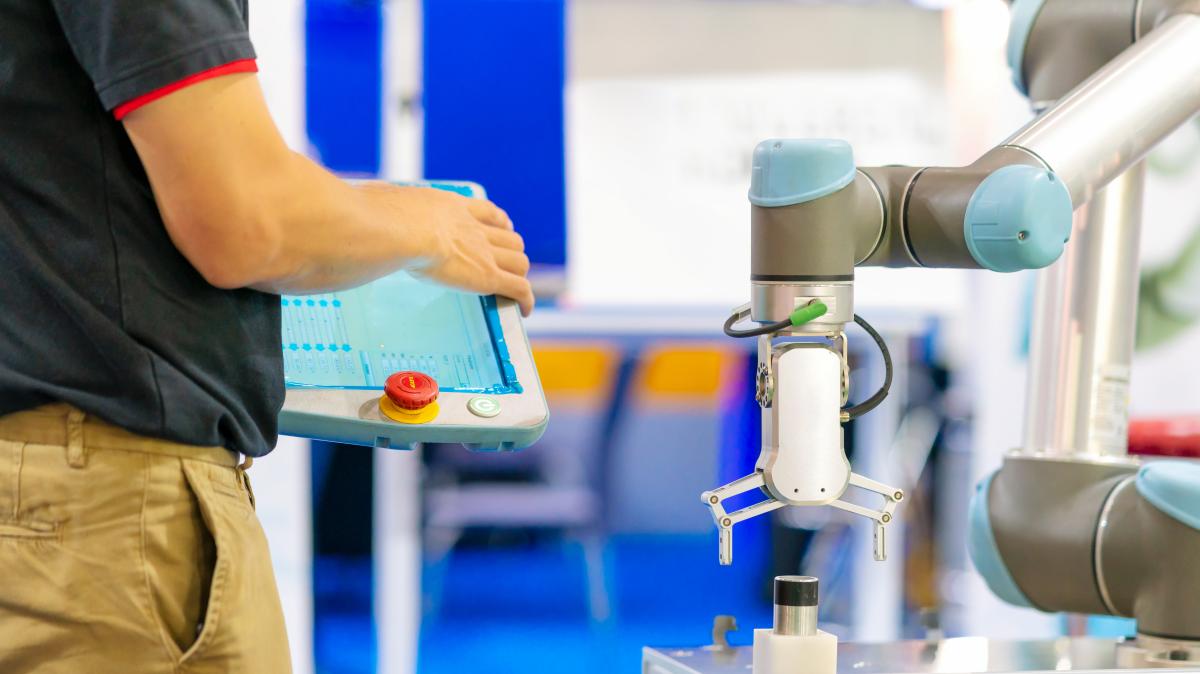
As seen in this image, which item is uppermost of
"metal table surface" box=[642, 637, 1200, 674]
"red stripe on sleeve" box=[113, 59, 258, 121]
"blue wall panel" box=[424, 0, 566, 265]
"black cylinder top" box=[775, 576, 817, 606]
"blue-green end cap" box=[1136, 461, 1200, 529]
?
"blue wall panel" box=[424, 0, 566, 265]

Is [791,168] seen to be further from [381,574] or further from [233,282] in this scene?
[381,574]

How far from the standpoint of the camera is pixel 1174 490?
43.5 inches

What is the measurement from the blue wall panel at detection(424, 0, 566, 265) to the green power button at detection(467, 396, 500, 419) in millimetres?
2708

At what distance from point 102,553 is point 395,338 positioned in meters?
0.35

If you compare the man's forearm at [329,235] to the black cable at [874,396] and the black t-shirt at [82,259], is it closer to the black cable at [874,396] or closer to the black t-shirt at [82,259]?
the black t-shirt at [82,259]

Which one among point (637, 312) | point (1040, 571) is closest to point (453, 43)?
point (637, 312)

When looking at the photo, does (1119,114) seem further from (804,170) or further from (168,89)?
(168,89)

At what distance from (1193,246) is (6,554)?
2.52 m

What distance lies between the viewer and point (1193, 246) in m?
2.82

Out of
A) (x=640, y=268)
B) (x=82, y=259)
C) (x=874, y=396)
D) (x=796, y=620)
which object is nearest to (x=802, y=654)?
(x=796, y=620)

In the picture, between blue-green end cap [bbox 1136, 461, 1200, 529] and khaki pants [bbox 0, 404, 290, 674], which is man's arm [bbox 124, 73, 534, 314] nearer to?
khaki pants [bbox 0, 404, 290, 674]

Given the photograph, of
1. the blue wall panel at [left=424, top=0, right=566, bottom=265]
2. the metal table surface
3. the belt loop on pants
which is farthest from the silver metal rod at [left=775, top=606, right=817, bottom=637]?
the blue wall panel at [left=424, top=0, right=566, bottom=265]

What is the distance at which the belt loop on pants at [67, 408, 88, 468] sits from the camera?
932mm

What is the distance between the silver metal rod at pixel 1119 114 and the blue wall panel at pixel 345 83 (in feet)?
11.3
